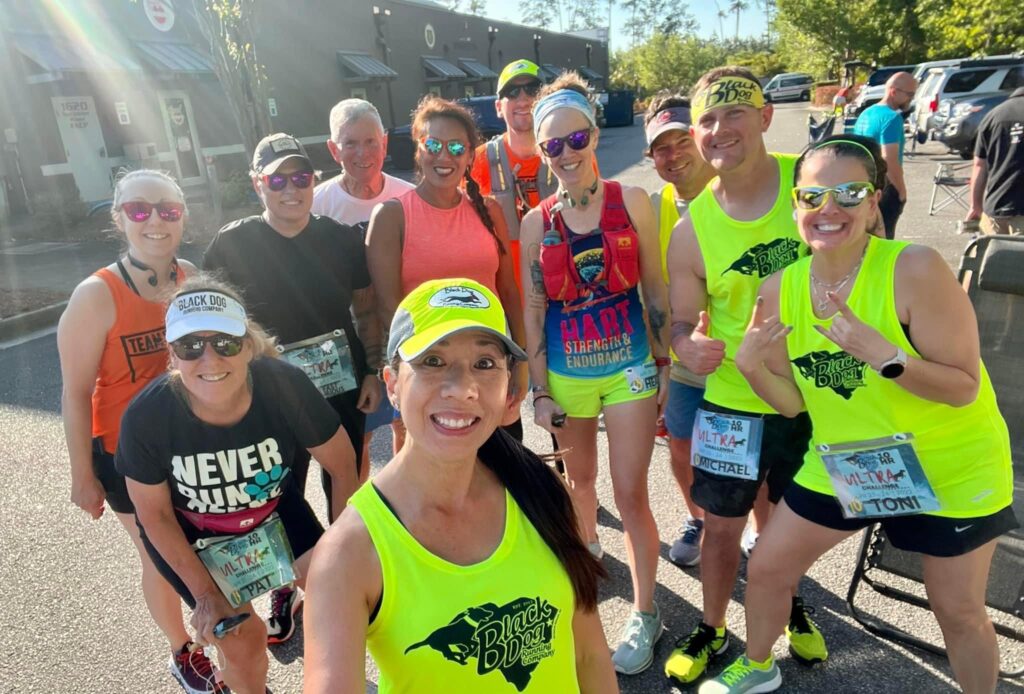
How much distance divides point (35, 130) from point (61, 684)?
16.7 m

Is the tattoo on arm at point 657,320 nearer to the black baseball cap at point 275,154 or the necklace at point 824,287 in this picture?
the necklace at point 824,287

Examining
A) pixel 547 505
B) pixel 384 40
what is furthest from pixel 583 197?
pixel 384 40

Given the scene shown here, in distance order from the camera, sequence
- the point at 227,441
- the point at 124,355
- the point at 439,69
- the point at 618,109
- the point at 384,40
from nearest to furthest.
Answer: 1. the point at 227,441
2. the point at 124,355
3. the point at 384,40
4. the point at 439,69
5. the point at 618,109

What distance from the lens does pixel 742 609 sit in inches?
117

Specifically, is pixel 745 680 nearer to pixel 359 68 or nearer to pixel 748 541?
pixel 748 541

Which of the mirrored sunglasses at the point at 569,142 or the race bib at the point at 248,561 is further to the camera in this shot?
the mirrored sunglasses at the point at 569,142

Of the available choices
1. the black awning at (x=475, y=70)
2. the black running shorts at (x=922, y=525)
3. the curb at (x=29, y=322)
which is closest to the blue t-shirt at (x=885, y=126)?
the black running shorts at (x=922, y=525)

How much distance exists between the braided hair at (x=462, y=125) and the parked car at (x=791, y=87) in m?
46.8

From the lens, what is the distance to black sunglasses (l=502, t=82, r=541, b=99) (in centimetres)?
393

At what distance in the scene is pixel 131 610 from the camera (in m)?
3.28

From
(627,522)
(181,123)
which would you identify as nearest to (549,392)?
(627,522)

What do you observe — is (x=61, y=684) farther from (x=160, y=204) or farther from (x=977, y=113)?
(x=977, y=113)

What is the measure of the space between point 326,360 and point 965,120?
17636 mm

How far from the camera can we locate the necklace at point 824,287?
2053 mm
